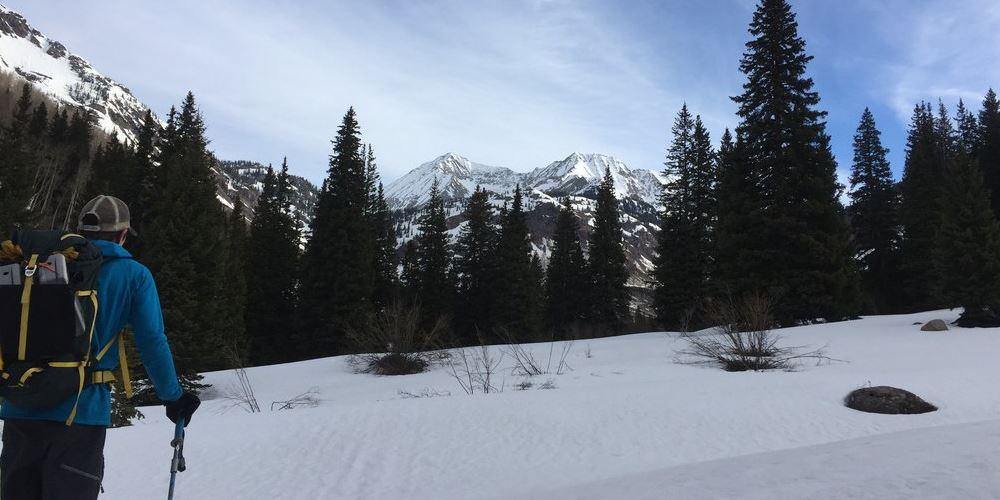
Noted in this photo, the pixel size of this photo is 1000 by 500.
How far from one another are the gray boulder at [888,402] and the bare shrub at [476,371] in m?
5.98

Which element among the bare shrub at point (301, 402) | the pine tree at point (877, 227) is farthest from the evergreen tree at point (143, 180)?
the pine tree at point (877, 227)

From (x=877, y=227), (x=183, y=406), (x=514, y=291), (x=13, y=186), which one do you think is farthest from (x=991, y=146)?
(x=13, y=186)

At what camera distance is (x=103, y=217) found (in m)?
2.67

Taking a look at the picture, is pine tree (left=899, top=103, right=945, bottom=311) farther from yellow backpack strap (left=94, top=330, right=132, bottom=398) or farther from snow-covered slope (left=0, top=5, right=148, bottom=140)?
snow-covered slope (left=0, top=5, right=148, bottom=140)

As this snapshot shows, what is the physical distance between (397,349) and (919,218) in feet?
116

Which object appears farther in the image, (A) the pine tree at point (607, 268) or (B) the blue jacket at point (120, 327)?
(A) the pine tree at point (607, 268)

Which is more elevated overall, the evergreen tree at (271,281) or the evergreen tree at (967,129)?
the evergreen tree at (967,129)

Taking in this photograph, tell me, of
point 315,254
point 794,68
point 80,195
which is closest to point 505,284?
point 315,254

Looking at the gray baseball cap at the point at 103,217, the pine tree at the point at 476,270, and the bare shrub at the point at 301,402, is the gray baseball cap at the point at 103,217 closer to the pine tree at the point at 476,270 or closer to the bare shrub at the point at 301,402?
the bare shrub at the point at 301,402

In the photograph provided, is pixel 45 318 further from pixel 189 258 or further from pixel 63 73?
pixel 63 73

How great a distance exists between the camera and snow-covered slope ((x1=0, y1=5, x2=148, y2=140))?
537 ft

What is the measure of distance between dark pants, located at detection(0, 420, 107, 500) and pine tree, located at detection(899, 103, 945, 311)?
36361 millimetres

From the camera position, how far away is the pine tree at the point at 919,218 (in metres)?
30.5

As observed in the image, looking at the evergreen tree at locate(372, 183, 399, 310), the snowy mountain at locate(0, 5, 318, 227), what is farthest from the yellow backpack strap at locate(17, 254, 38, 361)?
the snowy mountain at locate(0, 5, 318, 227)
